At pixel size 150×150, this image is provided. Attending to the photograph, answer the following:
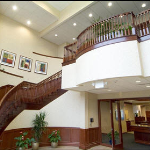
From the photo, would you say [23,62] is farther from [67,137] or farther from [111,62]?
[111,62]

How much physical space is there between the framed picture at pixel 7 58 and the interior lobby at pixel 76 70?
0.06 meters

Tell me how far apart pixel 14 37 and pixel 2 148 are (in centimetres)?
653

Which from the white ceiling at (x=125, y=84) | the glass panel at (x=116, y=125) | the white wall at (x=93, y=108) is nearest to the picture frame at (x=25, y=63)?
the white wall at (x=93, y=108)

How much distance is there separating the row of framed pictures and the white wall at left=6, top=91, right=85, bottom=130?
8.77 ft

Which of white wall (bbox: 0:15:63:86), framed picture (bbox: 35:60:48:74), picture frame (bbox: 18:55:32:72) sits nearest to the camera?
white wall (bbox: 0:15:63:86)

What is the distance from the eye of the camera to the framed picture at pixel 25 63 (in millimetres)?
8519

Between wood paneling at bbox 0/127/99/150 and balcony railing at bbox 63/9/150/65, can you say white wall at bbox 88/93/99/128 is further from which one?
balcony railing at bbox 63/9/150/65

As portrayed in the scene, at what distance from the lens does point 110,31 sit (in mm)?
4641

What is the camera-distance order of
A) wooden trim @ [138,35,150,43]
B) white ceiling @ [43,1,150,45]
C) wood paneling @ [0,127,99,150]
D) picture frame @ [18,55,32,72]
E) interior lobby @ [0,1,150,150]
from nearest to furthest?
wooden trim @ [138,35,150,43], interior lobby @ [0,1,150,150], wood paneling @ [0,127,99,150], white ceiling @ [43,1,150,45], picture frame @ [18,55,32,72]

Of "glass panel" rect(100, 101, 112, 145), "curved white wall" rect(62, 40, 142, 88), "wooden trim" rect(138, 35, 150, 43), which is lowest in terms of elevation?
"glass panel" rect(100, 101, 112, 145)

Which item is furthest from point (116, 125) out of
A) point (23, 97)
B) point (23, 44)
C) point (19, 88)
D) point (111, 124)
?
point (23, 44)

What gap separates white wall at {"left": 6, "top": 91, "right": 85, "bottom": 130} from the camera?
6859mm

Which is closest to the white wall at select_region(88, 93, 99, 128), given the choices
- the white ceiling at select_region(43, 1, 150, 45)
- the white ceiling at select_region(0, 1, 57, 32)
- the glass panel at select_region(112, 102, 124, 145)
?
the glass panel at select_region(112, 102, 124, 145)

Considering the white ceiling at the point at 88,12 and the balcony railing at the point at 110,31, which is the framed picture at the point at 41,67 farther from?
the balcony railing at the point at 110,31
